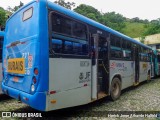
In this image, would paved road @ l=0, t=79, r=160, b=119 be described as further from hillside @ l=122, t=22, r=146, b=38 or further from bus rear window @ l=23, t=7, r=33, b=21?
hillside @ l=122, t=22, r=146, b=38

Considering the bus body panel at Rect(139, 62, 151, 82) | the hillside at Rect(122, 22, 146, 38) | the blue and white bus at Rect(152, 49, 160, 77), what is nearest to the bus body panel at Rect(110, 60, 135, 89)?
the bus body panel at Rect(139, 62, 151, 82)

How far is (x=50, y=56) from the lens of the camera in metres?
4.88

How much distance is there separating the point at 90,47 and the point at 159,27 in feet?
195

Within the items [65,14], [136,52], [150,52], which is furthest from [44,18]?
[150,52]

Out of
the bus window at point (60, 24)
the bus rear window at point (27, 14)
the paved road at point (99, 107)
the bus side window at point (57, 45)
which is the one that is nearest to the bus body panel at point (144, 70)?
the paved road at point (99, 107)

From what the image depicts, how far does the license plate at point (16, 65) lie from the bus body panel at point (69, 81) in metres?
0.96

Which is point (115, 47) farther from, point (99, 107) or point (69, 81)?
point (69, 81)

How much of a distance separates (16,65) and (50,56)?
140 cm

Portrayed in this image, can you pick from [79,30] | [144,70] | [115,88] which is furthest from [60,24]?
[144,70]

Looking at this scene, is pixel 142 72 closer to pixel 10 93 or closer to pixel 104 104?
pixel 104 104

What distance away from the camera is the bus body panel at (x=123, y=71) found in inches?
327

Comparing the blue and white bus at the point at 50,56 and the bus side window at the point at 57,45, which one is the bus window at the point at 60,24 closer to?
the blue and white bus at the point at 50,56

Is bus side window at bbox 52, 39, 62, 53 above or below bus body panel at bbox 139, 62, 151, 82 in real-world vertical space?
above

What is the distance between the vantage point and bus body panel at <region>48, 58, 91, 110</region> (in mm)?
4945
